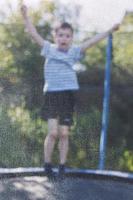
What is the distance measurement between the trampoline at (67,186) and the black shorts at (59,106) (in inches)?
7.5

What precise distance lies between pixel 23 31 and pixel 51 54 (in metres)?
0.49

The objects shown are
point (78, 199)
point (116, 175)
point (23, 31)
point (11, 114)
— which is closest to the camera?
point (78, 199)

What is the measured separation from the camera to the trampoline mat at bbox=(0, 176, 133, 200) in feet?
4.41

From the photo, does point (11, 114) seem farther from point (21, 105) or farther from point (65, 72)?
point (65, 72)

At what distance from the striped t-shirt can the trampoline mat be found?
0.29 meters

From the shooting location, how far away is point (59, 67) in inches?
62.9

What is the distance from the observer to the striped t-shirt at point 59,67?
158 centimetres

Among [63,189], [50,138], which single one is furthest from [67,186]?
[50,138]

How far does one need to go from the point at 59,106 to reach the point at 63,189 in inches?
10.1

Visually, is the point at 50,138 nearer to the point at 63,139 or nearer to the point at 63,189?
the point at 63,139

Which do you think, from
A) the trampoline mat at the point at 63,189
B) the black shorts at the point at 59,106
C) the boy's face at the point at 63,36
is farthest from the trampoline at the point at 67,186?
the boy's face at the point at 63,36

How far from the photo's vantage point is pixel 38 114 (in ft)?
6.36

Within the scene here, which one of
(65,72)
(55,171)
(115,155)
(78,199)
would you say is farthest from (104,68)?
(78,199)

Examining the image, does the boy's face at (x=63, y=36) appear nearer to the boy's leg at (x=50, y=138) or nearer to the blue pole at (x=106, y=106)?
the boy's leg at (x=50, y=138)
